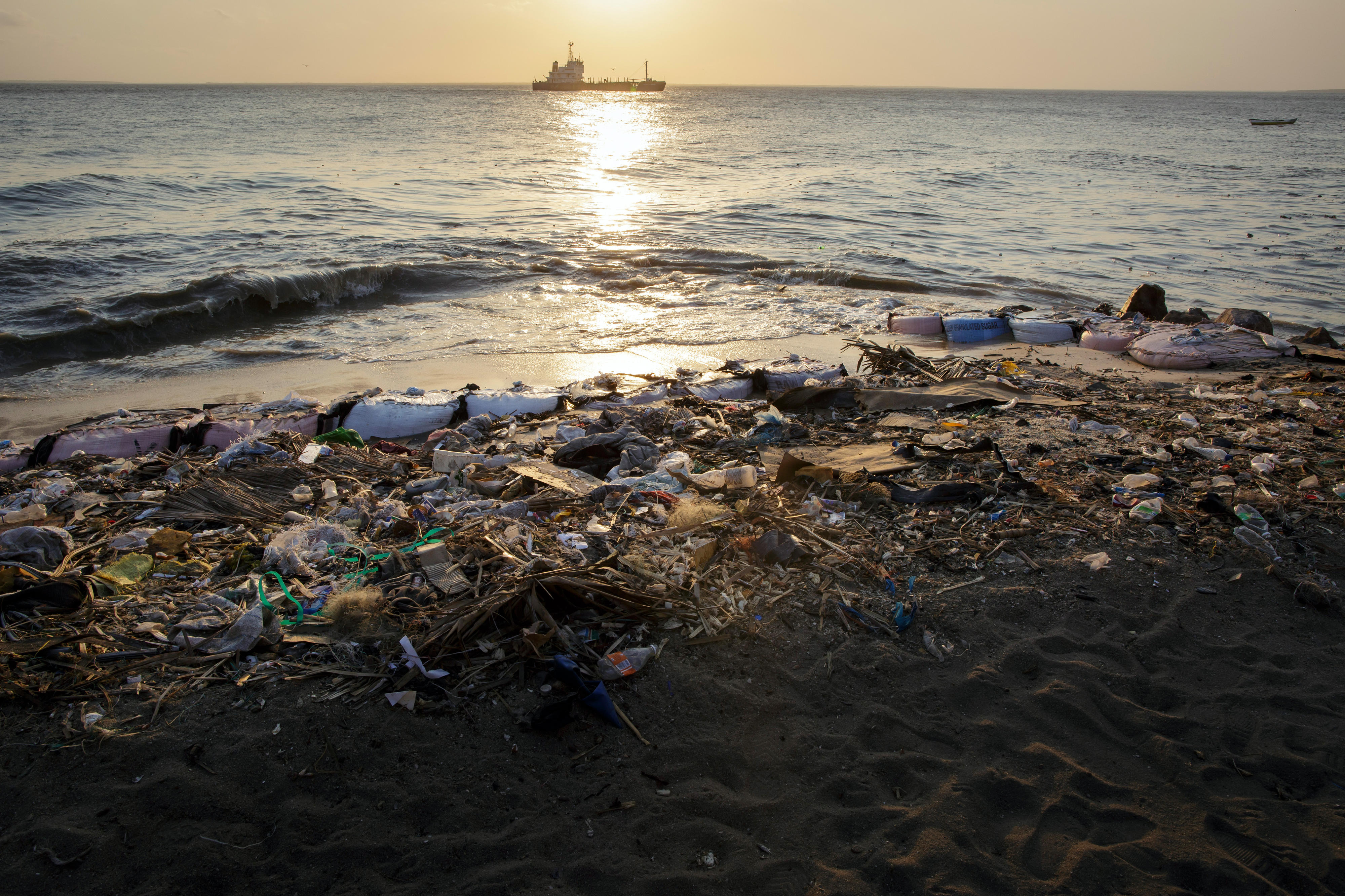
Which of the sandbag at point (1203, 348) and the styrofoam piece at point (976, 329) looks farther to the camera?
the styrofoam piece at point (976, 329)

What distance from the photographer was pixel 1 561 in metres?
3.06

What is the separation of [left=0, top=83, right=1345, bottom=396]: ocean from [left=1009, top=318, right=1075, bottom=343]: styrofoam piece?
167 centimetres

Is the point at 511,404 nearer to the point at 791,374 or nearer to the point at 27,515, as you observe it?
the point at 791,374

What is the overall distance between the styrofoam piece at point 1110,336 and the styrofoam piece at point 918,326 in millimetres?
1456

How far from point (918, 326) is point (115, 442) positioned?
24.8ft

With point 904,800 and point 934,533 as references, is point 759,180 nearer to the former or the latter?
point 934,533

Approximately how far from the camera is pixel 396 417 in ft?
17.4

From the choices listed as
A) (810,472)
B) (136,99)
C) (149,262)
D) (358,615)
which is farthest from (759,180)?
(136,99)

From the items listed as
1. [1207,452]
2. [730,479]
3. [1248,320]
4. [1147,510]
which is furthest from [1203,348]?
[730,479]

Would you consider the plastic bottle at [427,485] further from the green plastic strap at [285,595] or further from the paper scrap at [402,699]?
the paper scrap at [402,699]

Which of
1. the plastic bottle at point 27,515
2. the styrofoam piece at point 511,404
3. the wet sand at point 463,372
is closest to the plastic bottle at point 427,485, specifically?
the styrofoam piece at point 511,404

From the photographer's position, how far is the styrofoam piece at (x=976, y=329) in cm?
775

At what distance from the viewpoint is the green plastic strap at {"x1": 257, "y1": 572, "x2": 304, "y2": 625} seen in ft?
9.06

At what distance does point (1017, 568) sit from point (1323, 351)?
5814mm
